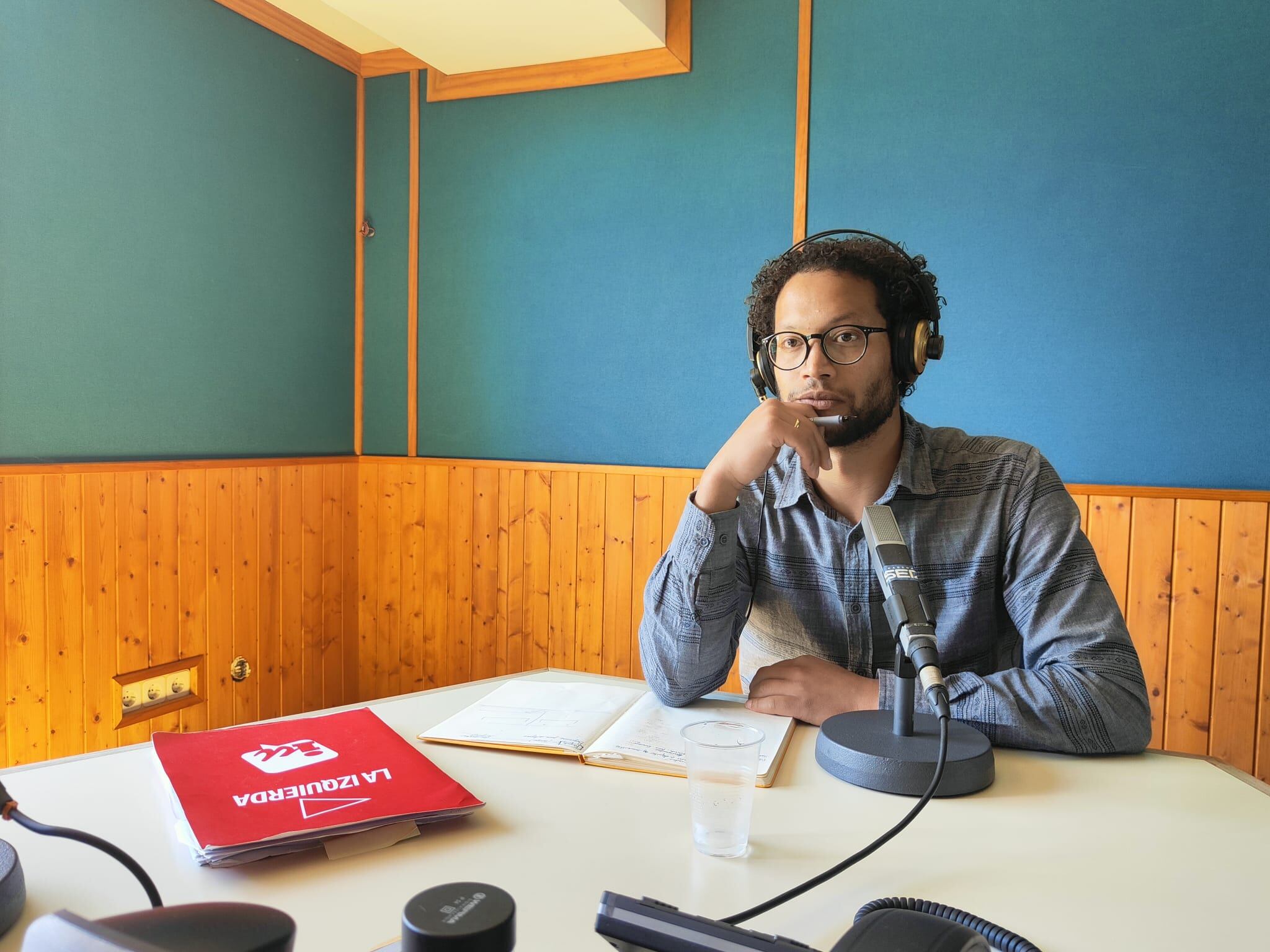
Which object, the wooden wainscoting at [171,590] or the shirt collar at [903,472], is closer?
the shirt collar at [903,472]

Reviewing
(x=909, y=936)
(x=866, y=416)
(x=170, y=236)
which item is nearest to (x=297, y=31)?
(x=170, y=236)

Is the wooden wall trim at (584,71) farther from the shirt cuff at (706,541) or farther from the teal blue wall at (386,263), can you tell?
the shirt cuff at (706,541)

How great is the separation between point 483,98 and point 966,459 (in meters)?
2.62

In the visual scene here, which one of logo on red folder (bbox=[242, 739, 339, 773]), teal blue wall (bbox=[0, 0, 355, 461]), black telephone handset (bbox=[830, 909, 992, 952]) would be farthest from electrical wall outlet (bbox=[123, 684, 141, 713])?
black telephone handset (bbox=[830, 909, 992, 952])

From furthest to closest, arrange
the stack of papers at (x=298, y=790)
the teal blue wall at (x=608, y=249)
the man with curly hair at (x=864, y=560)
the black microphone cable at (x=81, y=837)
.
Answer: the teal blue wall at (x=608, y=249)
the man with curly hair at (x=864, y=560)
the stack of papers at (x=298, y=790)
the black microphone cable at (x=81, y=837)

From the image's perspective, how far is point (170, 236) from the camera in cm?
282

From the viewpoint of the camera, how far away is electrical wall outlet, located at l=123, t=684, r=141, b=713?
2.67 m

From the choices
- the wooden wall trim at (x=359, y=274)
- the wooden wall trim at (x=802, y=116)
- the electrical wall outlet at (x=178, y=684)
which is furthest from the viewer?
the wooden wall trim at (x=359, y=274)

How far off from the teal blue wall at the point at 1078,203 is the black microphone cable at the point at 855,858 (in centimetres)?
210

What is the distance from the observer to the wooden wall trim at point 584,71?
3068mm

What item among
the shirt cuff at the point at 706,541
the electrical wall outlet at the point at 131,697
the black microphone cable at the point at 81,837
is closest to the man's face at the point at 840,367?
the shirt cuff at the point at 706,541

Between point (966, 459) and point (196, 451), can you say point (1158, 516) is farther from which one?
point (196, 451)

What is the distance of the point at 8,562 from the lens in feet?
7.73

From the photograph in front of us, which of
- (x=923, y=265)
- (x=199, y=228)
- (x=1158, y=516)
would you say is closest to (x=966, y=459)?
(x=923, y=265)
